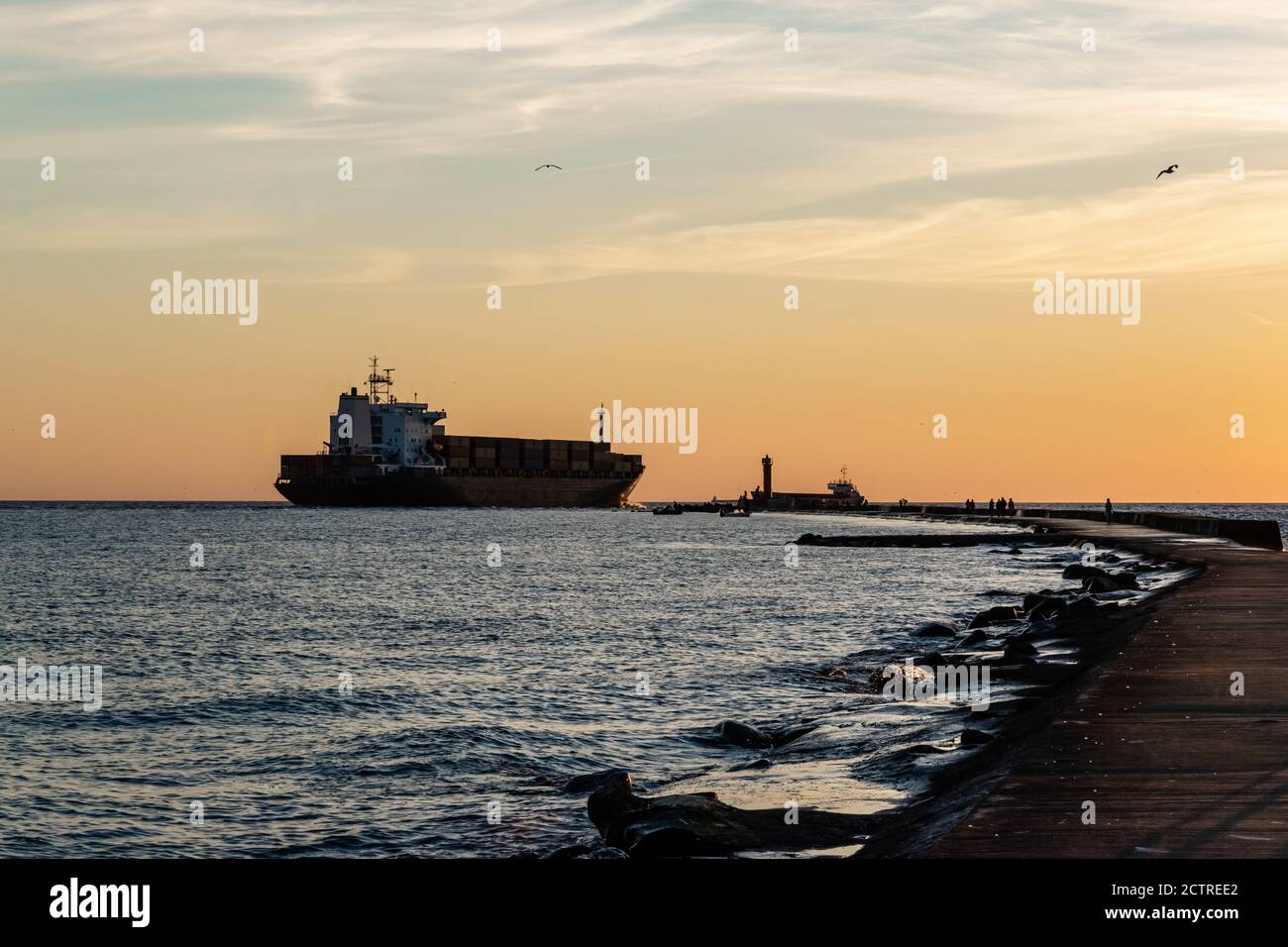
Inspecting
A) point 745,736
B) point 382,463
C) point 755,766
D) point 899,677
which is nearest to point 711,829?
point 755,766

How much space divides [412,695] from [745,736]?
7358mm

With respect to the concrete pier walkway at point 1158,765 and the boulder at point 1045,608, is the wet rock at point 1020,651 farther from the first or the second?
the boulder at point 1045,608

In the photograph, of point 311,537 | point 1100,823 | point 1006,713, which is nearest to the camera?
point 1100,823

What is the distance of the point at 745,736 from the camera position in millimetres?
17094

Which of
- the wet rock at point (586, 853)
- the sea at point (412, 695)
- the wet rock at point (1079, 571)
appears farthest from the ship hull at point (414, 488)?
the wet rock at point (586, 853)

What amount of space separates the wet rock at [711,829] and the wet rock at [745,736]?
4969 millimetres

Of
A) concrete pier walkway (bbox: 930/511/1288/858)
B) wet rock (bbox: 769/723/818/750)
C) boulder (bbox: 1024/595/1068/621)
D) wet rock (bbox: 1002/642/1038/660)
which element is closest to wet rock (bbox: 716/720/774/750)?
wet rock (bbox: 769/723/818/750)

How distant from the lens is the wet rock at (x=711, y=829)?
1030 centimetres

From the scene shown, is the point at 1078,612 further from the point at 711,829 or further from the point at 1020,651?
the point at 711,829

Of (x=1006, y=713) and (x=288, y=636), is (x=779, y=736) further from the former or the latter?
(x=288, y=636)

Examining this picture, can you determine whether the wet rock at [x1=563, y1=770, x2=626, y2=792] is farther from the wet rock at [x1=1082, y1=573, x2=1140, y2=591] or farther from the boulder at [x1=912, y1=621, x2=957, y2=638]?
the wet rock at [x1=1082, y1=573, x2=1140, y2=591]
